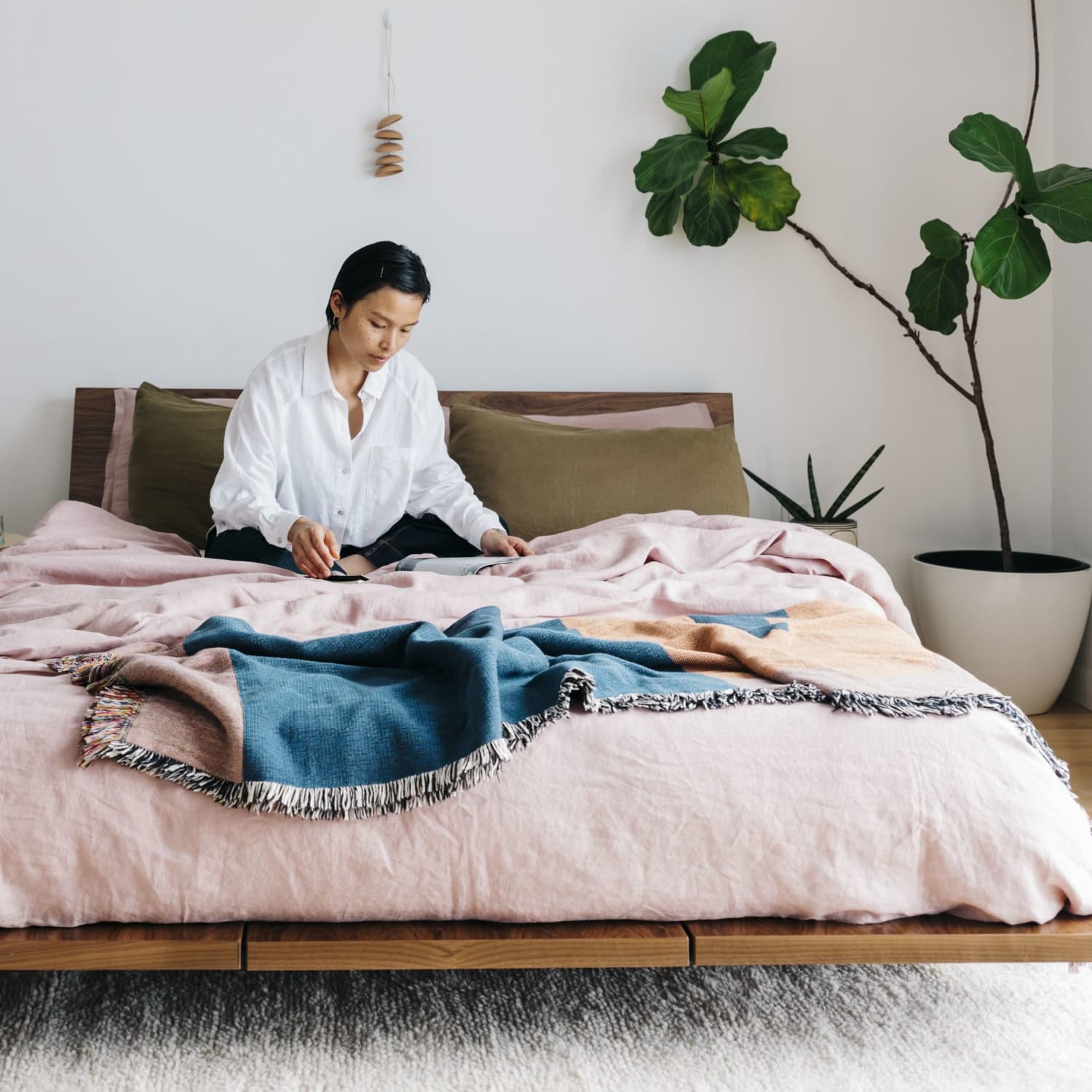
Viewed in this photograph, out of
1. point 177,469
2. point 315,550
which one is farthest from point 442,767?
point 177,469

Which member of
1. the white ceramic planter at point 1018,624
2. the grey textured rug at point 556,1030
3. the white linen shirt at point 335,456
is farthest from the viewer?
the white ceramic planter at point 1018,624

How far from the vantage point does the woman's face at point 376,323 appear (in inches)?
94.9

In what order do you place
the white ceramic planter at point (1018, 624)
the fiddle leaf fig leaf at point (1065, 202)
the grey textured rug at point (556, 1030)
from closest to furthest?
the grey textured rug at point (556, 1030) < the fiddle leaf fig leaf at point (1065, 202) < the white ceramic planter at point (1018, 624)

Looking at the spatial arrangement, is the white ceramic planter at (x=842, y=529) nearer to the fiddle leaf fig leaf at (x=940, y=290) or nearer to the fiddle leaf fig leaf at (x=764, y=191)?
the fiddle leaf fig leaf at (x=940, y=290)

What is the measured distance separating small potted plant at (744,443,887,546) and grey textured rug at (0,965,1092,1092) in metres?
1.78

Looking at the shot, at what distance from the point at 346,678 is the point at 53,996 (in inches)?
24.0

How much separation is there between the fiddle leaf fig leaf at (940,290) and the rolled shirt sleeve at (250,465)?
1.88 metres

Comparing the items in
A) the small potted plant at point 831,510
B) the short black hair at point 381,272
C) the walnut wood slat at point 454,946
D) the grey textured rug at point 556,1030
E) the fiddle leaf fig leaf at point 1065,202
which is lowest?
the grey textured rug at point 556,1030

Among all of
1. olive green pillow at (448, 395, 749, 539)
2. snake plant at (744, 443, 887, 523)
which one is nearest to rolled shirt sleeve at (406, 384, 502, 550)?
olive green pillow at (448, 395, 749, 539)

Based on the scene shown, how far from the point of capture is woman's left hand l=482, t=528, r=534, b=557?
8.16 ft

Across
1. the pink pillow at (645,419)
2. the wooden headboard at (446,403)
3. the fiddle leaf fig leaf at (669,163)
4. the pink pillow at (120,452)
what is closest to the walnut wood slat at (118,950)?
the pink pillow at (120,452)

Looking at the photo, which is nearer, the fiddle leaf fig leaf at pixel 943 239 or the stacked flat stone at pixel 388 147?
the fiddle leaf fig leaf at pixel 943 239

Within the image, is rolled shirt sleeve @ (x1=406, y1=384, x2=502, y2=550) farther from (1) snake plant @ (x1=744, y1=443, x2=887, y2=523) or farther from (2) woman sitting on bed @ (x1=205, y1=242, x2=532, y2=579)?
(1) snake plant @ (x1=744, y1=443, x2=887, y2=523)

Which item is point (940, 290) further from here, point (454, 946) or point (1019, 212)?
point (454, 946)
